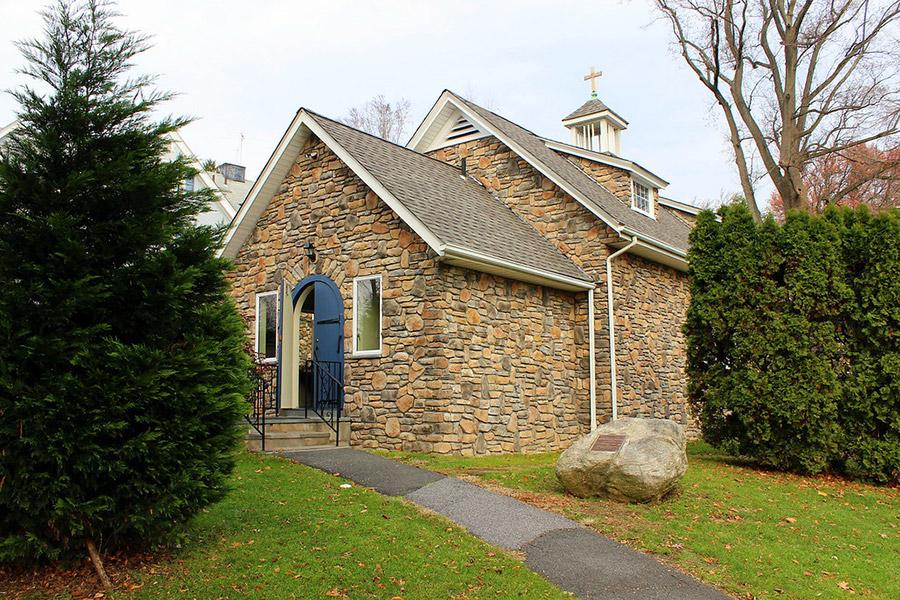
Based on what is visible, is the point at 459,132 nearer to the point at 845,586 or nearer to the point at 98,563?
the point at 845,586

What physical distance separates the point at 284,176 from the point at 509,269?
4793 millimetres

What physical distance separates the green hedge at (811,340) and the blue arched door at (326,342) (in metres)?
5.77

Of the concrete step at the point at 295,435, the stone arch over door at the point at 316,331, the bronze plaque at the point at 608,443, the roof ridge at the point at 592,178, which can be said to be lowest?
the concrete step at the point at 295,435

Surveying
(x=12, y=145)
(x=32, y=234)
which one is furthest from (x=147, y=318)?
(x=12, y=145)

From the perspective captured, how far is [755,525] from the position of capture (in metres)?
7.13

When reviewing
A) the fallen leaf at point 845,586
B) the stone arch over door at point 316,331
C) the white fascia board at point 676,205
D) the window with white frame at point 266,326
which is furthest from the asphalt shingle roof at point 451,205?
the white fascia board at point 676,205

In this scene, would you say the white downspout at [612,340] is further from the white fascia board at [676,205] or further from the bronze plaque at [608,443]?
the white fascia board at [676,205]

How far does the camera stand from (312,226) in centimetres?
1293

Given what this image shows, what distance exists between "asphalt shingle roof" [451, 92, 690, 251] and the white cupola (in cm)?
299

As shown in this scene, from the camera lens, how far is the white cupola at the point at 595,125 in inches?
816

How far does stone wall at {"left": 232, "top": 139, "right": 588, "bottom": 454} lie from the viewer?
11.0 metres

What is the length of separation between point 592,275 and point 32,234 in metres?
10.3

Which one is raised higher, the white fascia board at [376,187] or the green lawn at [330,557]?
the white fascia board at [376,187]

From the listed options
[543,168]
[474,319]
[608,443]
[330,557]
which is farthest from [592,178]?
[330,557]
